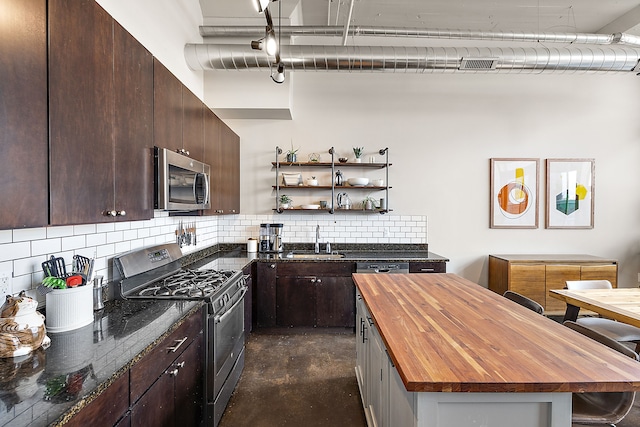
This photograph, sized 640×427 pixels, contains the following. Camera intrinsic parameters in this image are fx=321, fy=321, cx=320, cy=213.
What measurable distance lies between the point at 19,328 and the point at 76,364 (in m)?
0.27

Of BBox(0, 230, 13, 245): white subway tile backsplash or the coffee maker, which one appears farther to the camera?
the coffee maker

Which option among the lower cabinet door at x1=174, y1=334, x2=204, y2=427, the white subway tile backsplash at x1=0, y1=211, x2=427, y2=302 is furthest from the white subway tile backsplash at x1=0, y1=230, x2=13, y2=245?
the lower cabinet door at x1=174, y1=334, x2=204, y2=427

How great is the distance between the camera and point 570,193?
4.35 meters

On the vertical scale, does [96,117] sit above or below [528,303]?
above

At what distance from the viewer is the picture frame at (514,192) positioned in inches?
170

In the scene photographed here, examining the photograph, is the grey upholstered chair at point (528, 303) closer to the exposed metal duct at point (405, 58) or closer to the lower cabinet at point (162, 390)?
the lower cabinet at point (162, 390)

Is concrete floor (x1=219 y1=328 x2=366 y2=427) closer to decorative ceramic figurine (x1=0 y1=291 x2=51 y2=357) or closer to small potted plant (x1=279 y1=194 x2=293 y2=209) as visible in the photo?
decorative ceramic figurine (x1=0 y1=291 x2=51 y2=357)

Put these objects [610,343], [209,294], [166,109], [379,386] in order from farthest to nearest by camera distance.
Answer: [166,109]
[209,294]
[379,386]
[610,343]

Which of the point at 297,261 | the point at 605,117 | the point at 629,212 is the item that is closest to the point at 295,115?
the point at 297,261

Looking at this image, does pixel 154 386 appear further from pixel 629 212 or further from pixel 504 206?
pixel 629 212

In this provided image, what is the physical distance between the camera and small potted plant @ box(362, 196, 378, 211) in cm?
415

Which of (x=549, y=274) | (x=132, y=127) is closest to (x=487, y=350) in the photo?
(x=132, y=127)

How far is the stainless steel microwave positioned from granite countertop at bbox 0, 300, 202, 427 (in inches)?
29.9

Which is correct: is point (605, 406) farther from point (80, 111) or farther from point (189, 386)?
point (80, 111)
